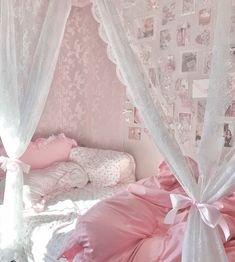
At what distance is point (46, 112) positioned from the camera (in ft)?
10.2

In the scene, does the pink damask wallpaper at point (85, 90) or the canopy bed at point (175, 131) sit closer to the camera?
the canopy bed at point (175, 131)

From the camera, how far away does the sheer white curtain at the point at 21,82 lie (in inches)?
79.9

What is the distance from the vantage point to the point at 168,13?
52.9 inches

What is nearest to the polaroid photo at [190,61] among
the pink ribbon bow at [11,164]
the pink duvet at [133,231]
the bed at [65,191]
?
the pink duvet at [133,231]

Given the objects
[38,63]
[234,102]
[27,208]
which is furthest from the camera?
[27,208]

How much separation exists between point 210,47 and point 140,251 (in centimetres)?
86

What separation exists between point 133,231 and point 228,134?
2.14ft

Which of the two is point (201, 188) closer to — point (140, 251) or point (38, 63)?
point (140, 251)

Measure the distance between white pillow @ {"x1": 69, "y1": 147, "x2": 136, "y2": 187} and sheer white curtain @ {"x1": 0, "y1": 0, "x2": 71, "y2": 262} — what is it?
0.87m

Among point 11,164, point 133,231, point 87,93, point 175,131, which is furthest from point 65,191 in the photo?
point 175,131

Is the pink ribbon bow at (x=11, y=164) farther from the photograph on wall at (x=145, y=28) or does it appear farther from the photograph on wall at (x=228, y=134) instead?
the photograph on wall at (x=228, y=134)

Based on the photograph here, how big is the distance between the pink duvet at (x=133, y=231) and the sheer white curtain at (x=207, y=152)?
0.13 metres

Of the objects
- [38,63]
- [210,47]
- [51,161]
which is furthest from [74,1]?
[210,47]

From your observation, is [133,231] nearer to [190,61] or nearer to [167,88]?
[167,88]
